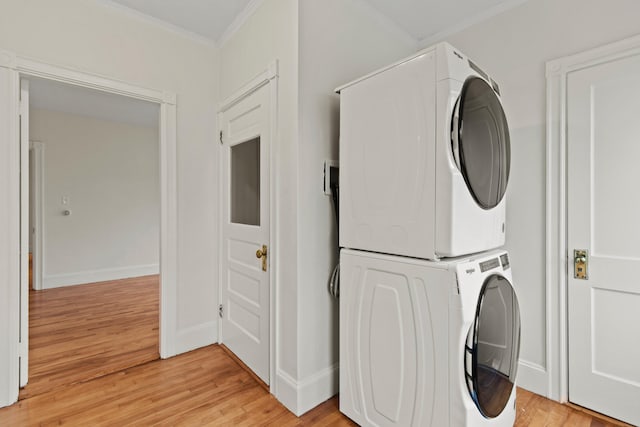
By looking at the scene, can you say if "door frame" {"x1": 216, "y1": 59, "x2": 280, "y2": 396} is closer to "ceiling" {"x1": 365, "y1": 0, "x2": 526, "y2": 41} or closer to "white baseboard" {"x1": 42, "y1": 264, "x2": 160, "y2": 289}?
"ceiling" {"x1": 365, "y1": 0, "x2": 526, "y2": 41}

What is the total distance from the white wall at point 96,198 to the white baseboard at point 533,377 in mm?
5403

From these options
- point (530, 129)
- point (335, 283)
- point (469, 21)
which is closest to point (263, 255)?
point (335, 283)

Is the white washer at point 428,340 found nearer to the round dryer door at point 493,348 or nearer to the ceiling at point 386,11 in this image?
the round dryer door at point 493,348

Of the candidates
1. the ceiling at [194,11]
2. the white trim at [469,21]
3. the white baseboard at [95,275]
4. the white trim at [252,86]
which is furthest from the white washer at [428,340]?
the white baseboard at [95,275]

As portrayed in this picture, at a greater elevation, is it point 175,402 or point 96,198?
point 96,198

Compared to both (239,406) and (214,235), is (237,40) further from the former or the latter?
(239,406)

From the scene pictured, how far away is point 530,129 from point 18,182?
3121 millimetres

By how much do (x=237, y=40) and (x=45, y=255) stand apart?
14.0 feet

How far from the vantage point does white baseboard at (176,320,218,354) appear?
2.49 metres

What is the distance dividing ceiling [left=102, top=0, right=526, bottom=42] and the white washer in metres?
1.69

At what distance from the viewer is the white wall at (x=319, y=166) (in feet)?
5.92

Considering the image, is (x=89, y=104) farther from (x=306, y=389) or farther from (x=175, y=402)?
(x=306, y=389)

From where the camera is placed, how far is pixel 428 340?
4.38 ft

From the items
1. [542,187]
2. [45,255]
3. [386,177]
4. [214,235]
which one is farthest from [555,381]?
[45,255]
